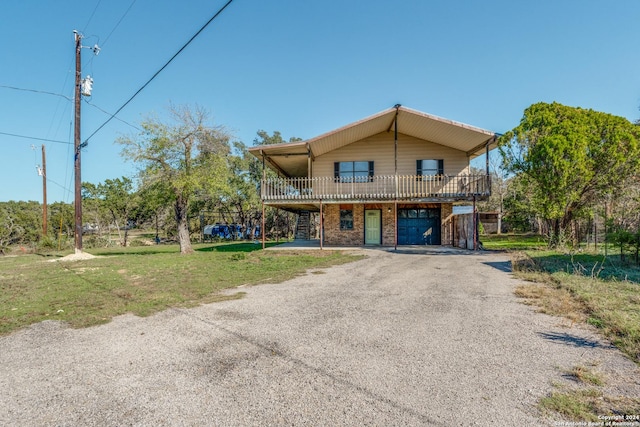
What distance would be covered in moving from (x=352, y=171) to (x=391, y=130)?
3.05 m

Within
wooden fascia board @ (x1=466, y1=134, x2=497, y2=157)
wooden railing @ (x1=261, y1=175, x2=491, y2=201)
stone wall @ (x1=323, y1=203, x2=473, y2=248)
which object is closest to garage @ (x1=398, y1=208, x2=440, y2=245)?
stone wall @ (x1=323, y1=203, x2=473, y2=248)

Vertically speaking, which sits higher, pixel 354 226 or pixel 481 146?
pixel 481 146

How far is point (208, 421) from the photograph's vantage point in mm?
2559

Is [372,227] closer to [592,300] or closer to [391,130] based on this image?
[391,130]

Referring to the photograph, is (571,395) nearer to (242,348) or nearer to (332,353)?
(332,353)

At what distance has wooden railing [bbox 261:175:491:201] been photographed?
1547cm

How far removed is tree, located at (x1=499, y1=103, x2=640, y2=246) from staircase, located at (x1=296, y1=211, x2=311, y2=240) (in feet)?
47.8

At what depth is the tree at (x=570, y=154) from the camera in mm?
12891

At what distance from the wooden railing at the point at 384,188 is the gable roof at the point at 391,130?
1.43m

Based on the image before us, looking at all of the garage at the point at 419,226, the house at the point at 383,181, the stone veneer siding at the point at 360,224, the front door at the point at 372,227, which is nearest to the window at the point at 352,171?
the house at the point at 383,181

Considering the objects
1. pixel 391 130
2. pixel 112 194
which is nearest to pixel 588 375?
pixel 391 130

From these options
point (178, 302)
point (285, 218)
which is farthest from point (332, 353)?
point (285, 218)

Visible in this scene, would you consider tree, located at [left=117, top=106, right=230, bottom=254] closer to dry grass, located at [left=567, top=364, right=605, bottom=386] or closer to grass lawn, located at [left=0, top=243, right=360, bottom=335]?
grass lawn, located at [left=0, top=243, right=360, bottom=335]

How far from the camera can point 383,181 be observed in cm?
1750
